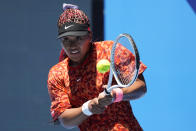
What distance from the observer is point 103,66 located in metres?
2.53

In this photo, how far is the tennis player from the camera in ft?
8.34

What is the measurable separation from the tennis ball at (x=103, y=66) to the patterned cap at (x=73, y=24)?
0.82 ft

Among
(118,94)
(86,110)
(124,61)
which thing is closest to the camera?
(118,94)

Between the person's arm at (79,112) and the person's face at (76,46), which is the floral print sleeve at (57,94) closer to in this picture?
the person's arm at (79,112)

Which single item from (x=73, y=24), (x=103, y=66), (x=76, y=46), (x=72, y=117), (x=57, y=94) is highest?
(x=73, y=24)

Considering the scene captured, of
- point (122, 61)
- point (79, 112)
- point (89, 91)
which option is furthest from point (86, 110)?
point (122, 61)

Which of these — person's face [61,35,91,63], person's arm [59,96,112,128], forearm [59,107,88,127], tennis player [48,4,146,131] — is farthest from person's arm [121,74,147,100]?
person's face [61,35,91,63]

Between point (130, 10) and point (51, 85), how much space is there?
212 cm

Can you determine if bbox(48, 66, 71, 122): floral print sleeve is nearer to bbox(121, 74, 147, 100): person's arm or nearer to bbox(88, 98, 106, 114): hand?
bbox(88, 98, 106, 114): hand

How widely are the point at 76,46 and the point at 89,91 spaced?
1.03 feet

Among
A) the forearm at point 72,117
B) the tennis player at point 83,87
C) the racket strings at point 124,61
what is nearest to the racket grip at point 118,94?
the tennis player at point 83,87

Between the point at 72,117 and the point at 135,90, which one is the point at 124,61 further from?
the point at 72,117
